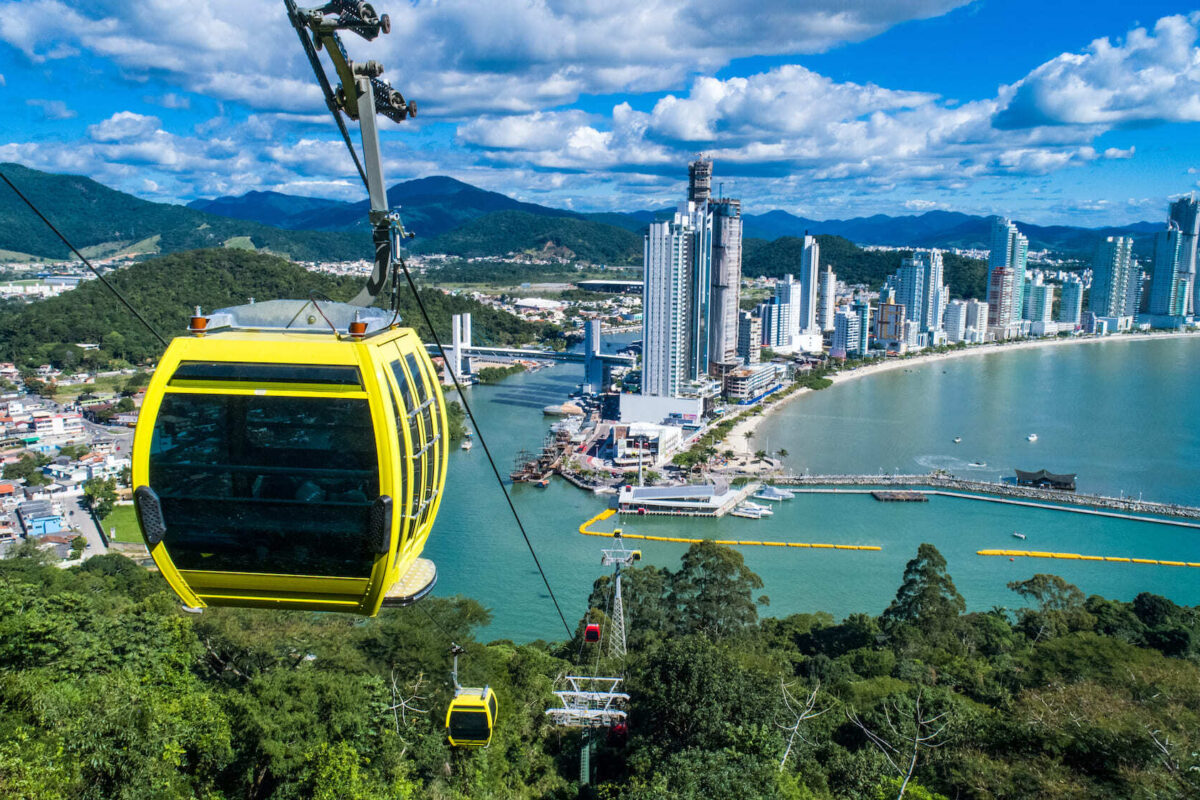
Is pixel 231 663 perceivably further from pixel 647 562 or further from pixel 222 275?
pixel 222 275

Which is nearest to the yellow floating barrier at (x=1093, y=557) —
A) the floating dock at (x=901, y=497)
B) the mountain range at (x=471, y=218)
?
the floating dock at (x=901, y=497)

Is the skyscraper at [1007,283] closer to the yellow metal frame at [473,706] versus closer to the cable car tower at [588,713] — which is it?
the cable car tower at [588,713]

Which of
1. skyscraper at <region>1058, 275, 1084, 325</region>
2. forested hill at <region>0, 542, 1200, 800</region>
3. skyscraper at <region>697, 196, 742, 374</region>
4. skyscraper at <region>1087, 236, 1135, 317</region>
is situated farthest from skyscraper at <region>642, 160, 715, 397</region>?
skyscraper at <region>1087, 236, 1135, 317</region>

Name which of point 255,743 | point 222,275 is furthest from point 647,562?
point 222,275

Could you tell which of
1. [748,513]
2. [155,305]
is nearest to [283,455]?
[748,513]

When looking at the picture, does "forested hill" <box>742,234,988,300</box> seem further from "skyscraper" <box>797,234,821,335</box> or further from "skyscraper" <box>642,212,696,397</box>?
"skyscraper" <box>642,212,696,397</box>

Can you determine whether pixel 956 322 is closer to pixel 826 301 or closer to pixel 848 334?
pixel 826 301
